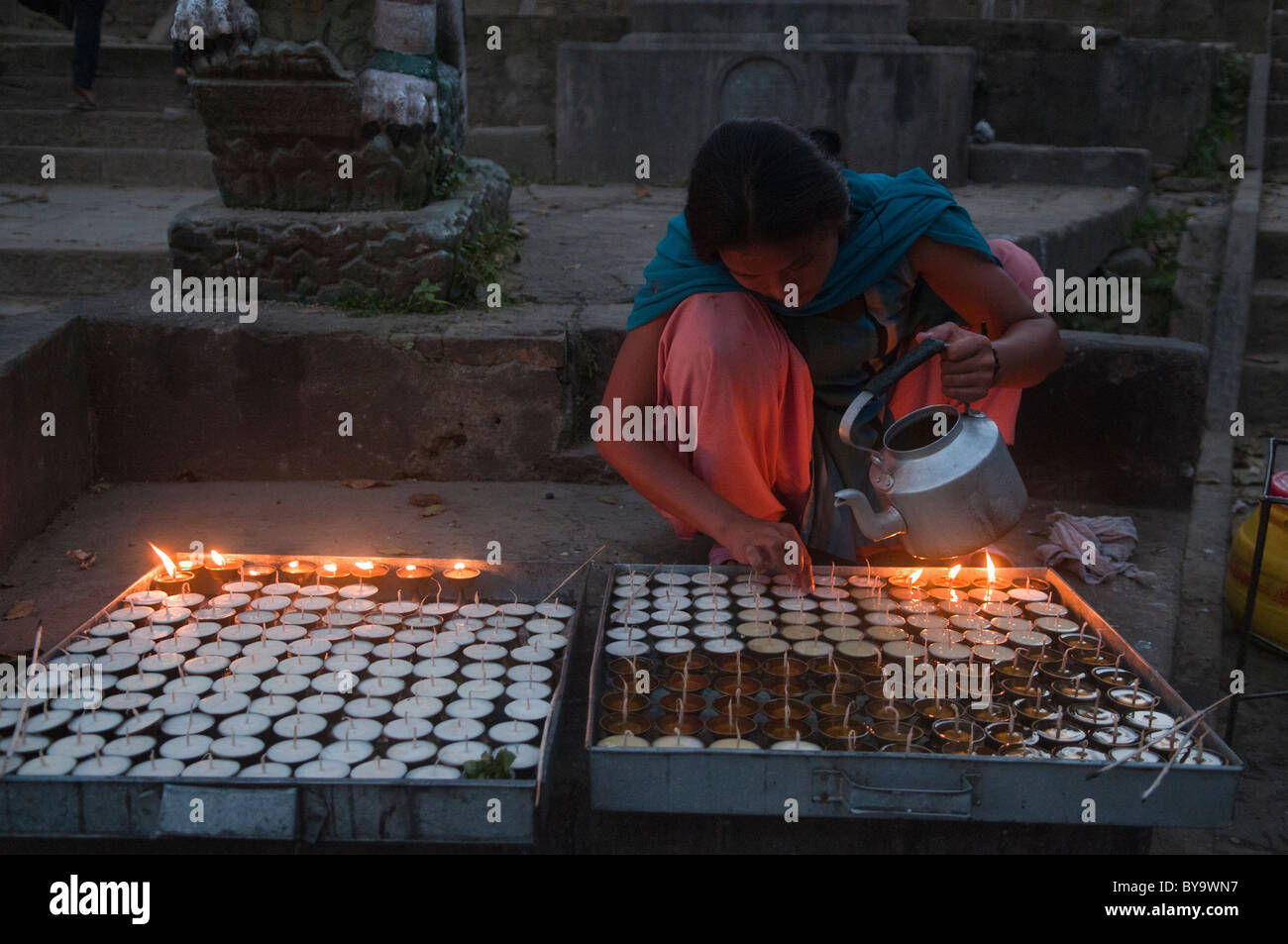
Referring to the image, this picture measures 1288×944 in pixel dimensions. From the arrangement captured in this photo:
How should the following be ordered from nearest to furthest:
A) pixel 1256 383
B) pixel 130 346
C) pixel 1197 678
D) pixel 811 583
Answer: pixel 811 583 < pixel 1197 678 < pixel 130 346 < pixel 1256 383

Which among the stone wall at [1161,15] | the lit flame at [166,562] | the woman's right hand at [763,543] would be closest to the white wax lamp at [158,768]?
the lit flame at [166,562]

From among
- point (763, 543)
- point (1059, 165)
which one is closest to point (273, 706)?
point (763, 543)

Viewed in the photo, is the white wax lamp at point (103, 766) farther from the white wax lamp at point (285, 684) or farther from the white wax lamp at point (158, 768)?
the white wax lamp at point (285, 684)

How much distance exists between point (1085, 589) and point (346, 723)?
67.3 inches

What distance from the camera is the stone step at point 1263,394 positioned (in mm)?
4875

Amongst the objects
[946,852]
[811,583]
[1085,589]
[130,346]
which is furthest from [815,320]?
[130,346]

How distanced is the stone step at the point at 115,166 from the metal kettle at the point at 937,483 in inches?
197

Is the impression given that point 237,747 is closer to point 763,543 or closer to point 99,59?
point 763,543

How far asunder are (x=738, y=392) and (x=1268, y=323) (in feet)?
12.8

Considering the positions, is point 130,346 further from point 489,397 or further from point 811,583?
point 811,583

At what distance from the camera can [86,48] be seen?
20.9ft

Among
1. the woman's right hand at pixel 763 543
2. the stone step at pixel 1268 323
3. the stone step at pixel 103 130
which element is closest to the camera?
the woman's right hand at pixel 763 543

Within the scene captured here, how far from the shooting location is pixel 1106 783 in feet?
5.30

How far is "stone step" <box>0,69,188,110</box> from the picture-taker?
666cm
